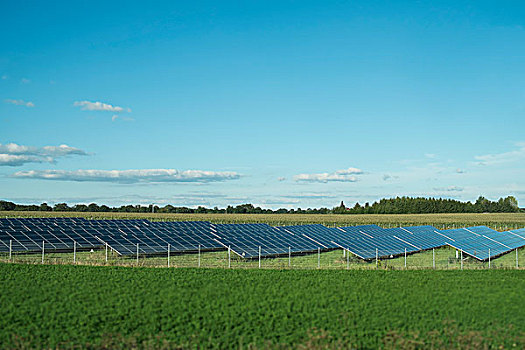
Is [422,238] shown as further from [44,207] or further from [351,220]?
[44,207]

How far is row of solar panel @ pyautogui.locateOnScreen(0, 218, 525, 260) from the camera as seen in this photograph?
3466 centimetres

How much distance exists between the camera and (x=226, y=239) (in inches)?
1494

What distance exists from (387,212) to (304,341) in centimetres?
13856

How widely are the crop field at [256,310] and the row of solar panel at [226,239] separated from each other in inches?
386

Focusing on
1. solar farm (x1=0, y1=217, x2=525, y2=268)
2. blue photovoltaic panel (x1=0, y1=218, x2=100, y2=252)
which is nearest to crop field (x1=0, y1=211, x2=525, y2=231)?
solar farm (x1=0, y1=217, x2=525, y2=268)

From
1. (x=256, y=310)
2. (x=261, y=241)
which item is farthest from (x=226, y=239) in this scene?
(x=256, y=310)

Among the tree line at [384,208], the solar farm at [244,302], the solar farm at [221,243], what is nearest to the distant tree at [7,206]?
the tree line at [384,208]

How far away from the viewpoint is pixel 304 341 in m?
13.2

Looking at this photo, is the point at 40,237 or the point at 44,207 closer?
the point at 40,237

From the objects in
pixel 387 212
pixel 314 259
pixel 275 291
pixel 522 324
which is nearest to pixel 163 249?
pixel 314 259

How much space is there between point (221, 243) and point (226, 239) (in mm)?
2289

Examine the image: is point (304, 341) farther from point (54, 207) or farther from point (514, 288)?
point (54, 207)

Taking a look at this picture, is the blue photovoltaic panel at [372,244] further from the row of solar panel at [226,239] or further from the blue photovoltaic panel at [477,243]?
the blue photovoltaic panel at [477,243]

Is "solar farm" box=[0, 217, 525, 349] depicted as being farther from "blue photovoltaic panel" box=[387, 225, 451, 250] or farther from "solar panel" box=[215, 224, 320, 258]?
"blue photovoltaic panel" box=[387, 225, 451, 250]
